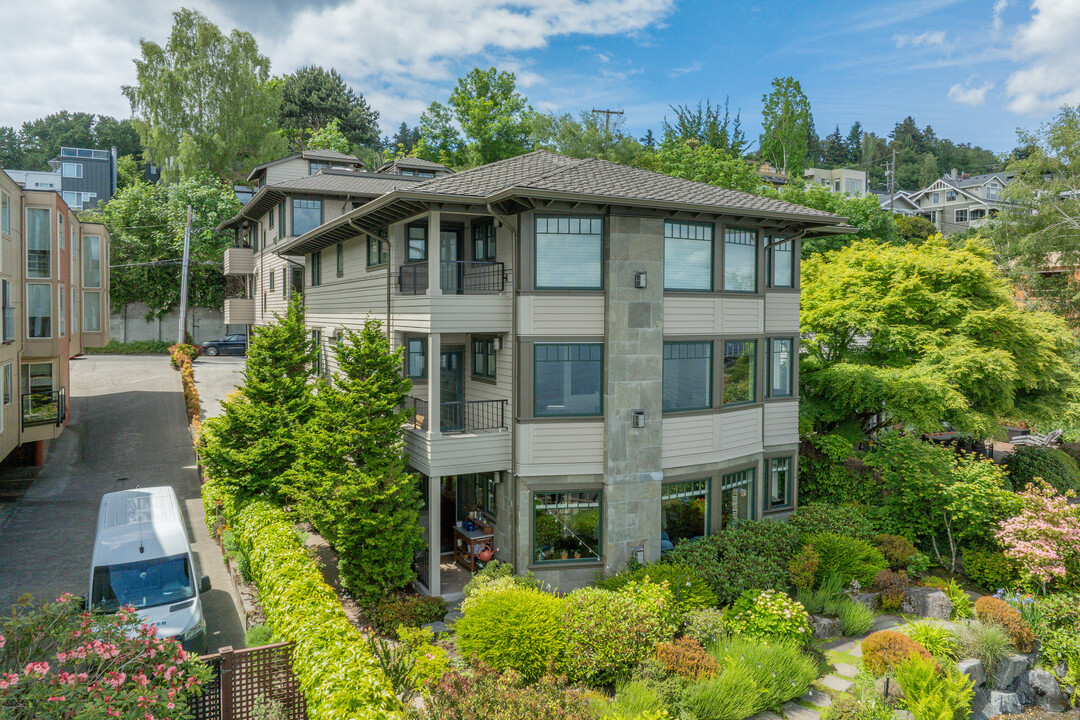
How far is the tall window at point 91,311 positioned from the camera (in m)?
31.4

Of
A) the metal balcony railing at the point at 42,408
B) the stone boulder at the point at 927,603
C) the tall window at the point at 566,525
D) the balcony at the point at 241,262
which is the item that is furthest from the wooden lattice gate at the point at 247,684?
the balcony at the point at 241,262

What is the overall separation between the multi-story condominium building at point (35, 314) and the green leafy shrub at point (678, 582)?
17771mm

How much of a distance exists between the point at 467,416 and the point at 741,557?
7.32 meters

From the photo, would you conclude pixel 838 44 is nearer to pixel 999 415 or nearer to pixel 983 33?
pixel 983 33

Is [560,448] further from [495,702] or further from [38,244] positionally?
[38,244]

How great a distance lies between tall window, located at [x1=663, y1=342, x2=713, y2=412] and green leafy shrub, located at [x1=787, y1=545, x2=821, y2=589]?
4.00 metres

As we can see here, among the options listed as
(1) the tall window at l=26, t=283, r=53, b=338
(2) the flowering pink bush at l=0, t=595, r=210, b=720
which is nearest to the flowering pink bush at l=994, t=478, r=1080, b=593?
(2) the flowering pink bush at l=0, t=595, r=210, b=720

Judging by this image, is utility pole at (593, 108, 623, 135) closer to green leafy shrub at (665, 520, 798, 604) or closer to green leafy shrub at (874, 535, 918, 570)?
green leafy shrub at (874, 535, 918, 570)

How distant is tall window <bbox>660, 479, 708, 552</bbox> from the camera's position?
16.0 m

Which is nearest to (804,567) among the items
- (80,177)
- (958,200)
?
(958,200)

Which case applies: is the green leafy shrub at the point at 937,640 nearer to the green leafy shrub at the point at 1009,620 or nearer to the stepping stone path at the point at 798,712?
the green leafy shrub at the point at 1009,620

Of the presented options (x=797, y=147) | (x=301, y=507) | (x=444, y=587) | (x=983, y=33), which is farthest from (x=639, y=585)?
(x=797, y=147)

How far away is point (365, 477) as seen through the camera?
13.7m

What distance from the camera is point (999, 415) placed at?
21.8 metres
